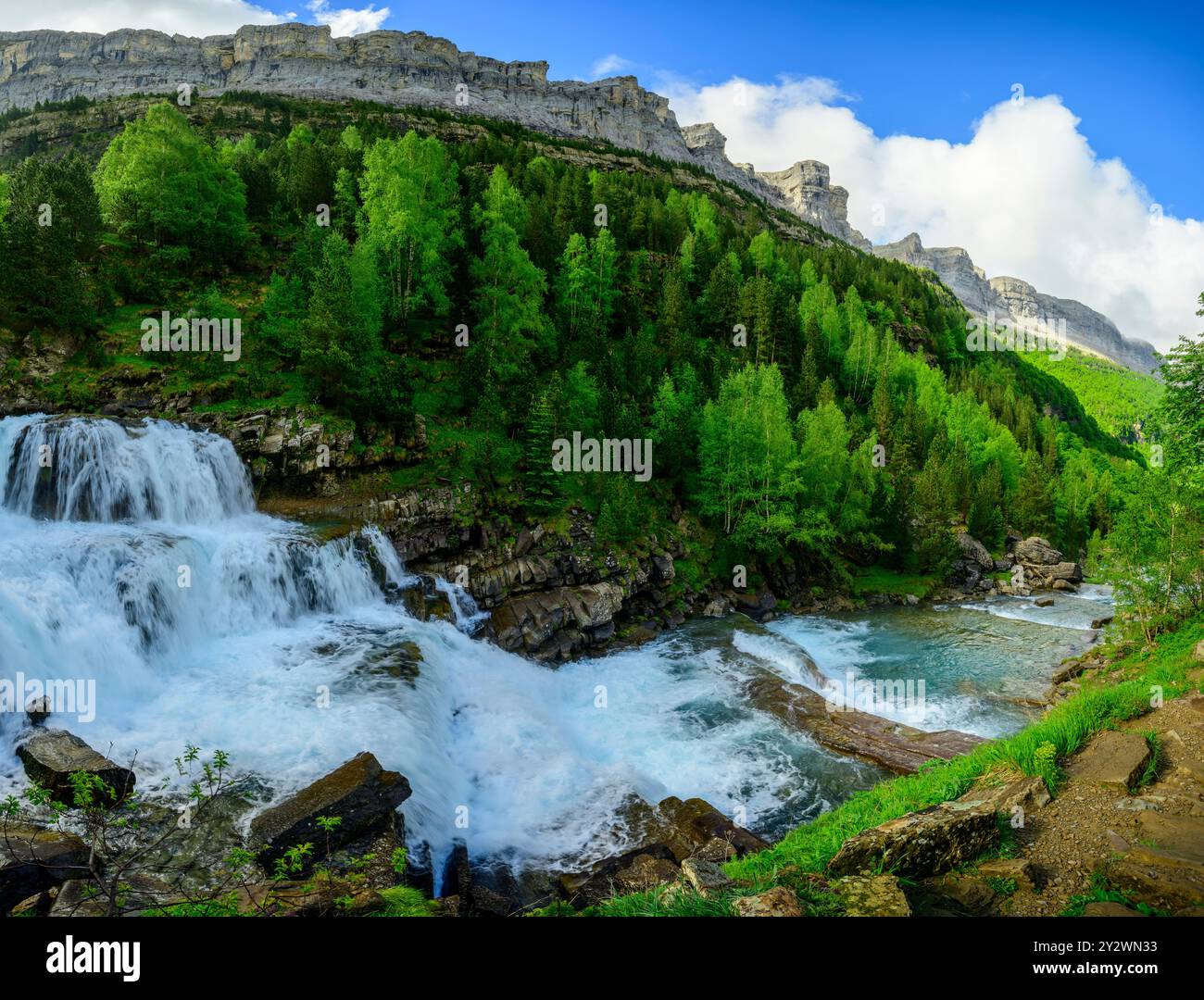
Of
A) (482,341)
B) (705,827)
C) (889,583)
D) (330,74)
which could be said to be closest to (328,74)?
(330,74)

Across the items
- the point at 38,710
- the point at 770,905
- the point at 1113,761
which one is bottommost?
the point at 38,710

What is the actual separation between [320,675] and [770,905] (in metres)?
15.3

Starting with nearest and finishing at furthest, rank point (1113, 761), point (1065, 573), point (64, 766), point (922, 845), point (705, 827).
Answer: point (922, 845)
point (1113, 761)
point (64, 766)
point (705, 827)
point (1065, 573)

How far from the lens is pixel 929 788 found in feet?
34.7

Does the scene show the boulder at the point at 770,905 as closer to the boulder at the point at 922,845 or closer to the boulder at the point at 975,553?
the boulder at the point at 922,845

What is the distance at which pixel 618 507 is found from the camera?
106 ft

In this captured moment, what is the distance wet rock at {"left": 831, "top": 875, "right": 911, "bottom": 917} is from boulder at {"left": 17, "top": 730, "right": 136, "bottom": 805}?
36.8 ft

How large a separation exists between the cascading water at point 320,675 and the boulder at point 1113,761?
7820mm

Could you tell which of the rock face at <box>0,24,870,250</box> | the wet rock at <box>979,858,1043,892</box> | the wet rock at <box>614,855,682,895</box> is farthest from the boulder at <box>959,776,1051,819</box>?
the rock face at <box>0,24,870,250</box>

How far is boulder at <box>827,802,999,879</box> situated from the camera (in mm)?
7199

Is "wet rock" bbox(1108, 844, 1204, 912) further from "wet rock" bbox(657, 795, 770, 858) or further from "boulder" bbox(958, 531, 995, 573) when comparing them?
"boulder" bbox(958, 531, 995, 573)

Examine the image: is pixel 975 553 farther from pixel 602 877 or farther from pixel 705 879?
pixel 705 879

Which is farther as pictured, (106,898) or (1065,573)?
(1065,573)

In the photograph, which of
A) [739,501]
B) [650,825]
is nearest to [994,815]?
[650,825]
